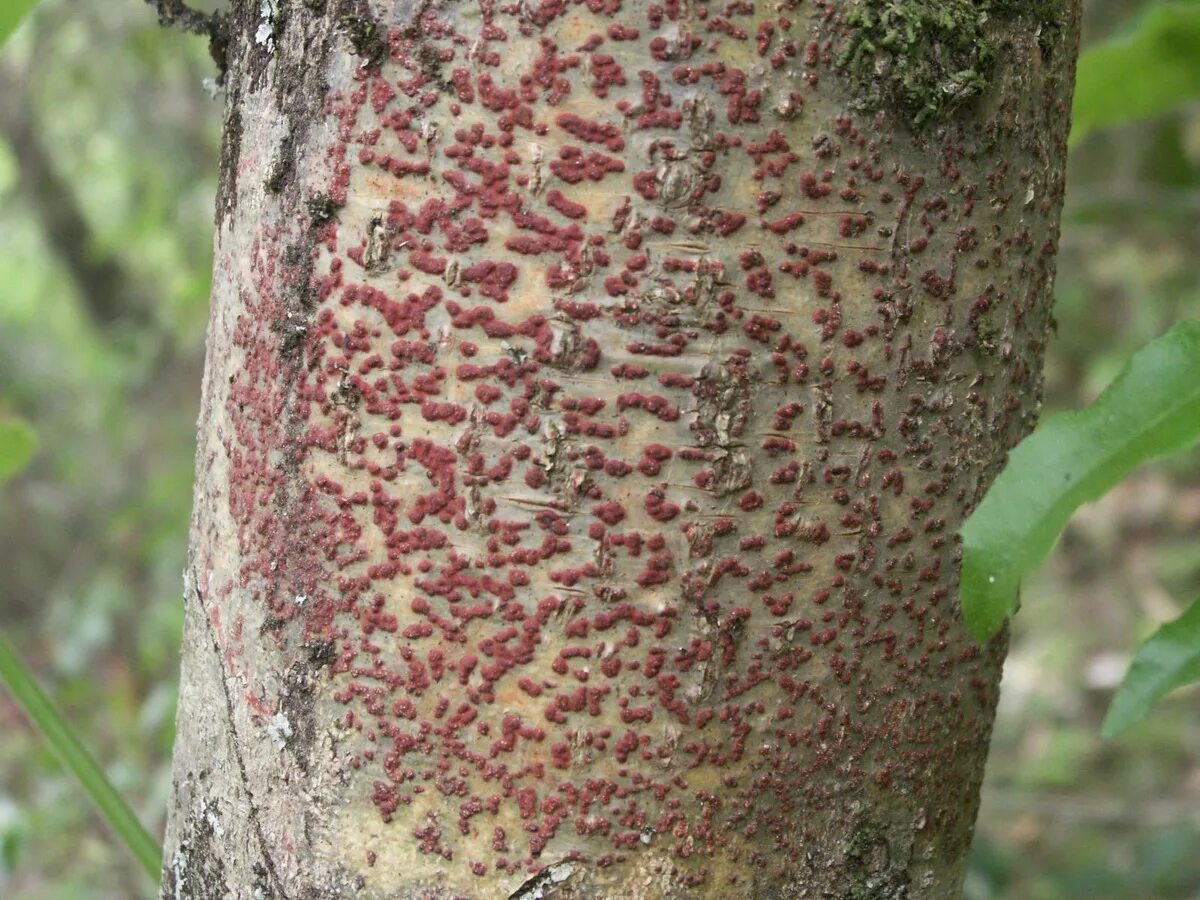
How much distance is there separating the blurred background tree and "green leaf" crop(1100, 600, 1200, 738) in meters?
1.46

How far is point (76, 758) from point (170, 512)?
3.03 meters

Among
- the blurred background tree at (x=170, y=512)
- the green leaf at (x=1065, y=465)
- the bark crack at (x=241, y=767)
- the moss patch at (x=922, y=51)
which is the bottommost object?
the bark crack at (x=241, y=767)

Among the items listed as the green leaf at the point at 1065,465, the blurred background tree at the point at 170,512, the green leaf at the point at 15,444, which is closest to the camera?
the green leaf at the point at 1065,465

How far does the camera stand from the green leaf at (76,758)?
969 mm

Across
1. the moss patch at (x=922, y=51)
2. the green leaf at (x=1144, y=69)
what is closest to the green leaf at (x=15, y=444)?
the moss patch at (x=922, y=51)

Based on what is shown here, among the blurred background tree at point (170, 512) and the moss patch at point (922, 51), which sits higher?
the blurred background tree at point (170, 512)

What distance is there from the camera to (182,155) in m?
4.54

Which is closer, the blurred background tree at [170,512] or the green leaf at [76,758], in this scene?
the green leaf at [76,758]

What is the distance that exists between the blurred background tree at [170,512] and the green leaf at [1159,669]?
146cm

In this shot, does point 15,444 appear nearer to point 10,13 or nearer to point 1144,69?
point 10,13

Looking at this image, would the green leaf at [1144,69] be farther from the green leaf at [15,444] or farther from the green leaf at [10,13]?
the green leaf at [15,444]

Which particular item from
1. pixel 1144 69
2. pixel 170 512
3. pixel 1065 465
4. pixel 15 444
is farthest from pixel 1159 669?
pixel 170 512

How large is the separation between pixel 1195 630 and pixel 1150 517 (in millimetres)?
3815

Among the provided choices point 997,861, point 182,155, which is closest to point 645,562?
point 997,861
